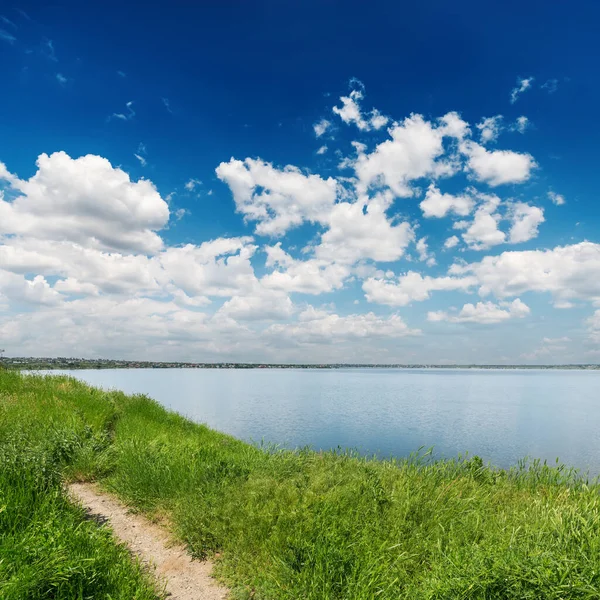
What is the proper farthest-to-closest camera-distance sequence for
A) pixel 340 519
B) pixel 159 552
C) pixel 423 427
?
pixel 423 427 < pixel 159 552 < pixel 340 519

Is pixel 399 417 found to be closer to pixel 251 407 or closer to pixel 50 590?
pixel 251 407

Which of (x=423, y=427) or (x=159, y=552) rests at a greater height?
(x=159, y=552)

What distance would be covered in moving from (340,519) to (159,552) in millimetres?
3592

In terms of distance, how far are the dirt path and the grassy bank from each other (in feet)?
0.90

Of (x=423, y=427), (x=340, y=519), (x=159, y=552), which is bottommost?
(x=423, y=427)

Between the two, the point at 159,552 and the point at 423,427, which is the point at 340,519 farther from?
the point at 423,427

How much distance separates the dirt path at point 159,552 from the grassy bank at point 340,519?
27 cm

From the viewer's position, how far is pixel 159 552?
7773 millimetres

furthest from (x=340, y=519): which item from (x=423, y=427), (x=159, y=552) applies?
(x=423, y=427)

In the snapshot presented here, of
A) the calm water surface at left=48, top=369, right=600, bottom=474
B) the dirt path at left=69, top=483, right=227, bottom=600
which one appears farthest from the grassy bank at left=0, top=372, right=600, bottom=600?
the calm water surface at left=48, top=369, right=600, bottom=474

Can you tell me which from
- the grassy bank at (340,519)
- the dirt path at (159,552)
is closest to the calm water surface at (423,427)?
the grassy bank at (340,519)

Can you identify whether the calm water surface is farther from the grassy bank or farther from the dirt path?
the dirt path

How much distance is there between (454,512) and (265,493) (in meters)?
4.04

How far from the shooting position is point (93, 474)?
1123 cm
